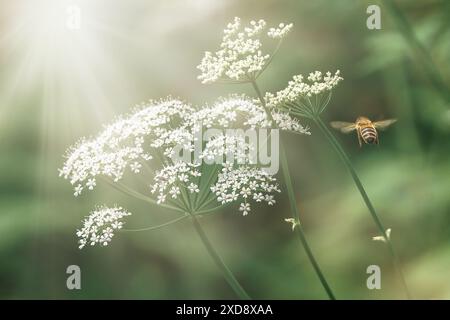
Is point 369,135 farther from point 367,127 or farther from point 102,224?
point 102,224

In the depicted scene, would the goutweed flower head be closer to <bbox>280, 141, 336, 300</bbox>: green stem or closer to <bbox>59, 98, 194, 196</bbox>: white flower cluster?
<bbox>280, 141, 336, 300</bbox>: green stem

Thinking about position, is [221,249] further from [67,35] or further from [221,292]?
[67,35]

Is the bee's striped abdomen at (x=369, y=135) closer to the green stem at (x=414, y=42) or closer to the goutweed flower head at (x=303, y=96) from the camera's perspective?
the goutweed flower head at (x=303, y=96)

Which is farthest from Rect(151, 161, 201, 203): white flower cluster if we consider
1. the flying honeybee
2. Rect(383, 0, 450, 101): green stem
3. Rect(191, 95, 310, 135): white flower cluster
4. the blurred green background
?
Rect(383, 0, 450, 101): green stem

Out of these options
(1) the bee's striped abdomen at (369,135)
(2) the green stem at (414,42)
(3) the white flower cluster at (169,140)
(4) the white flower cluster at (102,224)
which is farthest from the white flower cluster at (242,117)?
(2) the green stem at (414,42)

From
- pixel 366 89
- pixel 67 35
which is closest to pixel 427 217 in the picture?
pixel 366 89

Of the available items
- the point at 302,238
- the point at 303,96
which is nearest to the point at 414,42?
the point at 303,96

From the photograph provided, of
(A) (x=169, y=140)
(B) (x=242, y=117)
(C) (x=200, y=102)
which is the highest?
(C) (x=200, y=102)

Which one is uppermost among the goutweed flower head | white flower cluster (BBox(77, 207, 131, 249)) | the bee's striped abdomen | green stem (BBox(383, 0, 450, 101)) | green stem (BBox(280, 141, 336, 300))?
green stem (BBox(383, 0, 450, 101))
